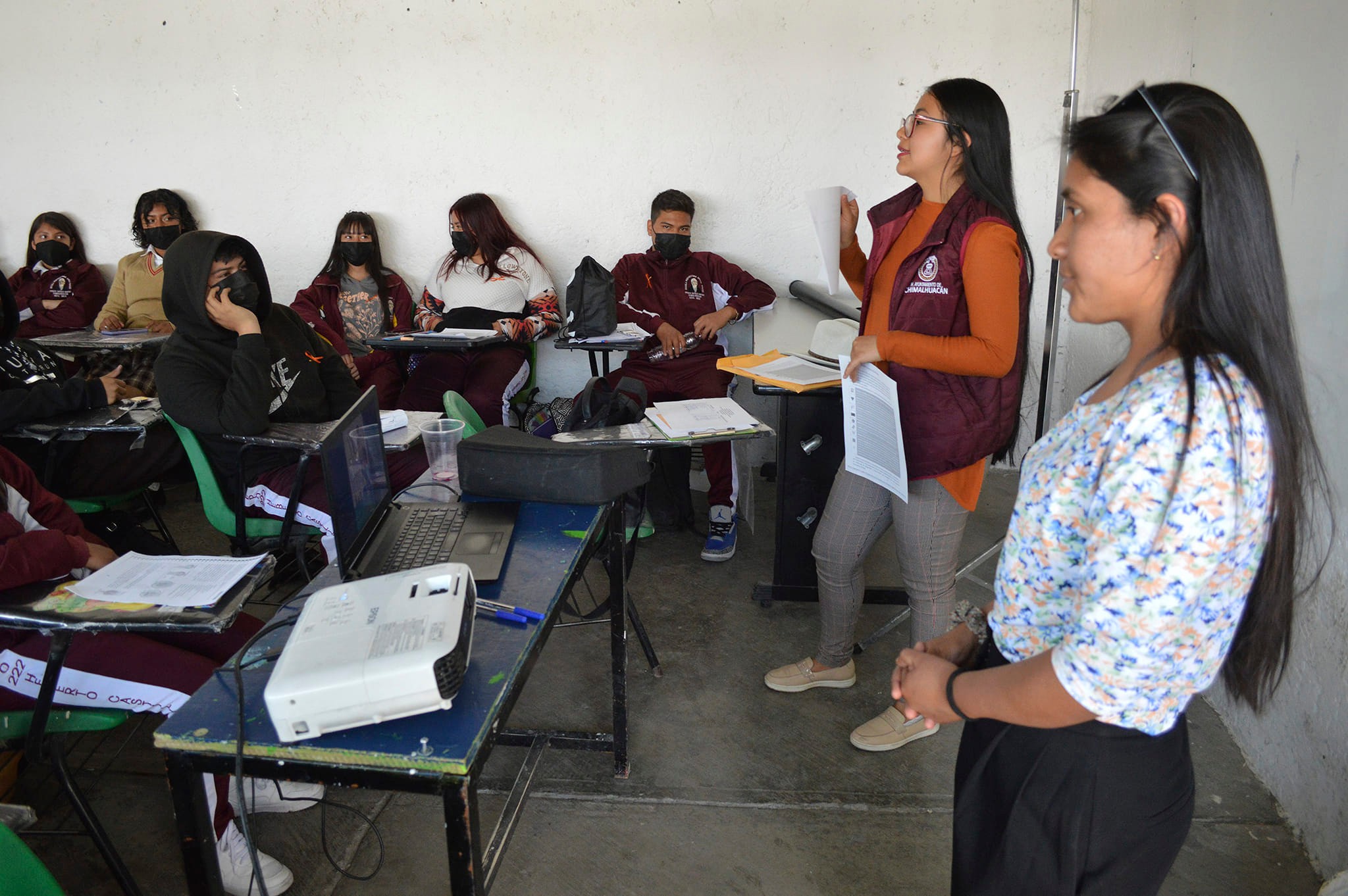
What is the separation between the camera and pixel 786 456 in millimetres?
2723

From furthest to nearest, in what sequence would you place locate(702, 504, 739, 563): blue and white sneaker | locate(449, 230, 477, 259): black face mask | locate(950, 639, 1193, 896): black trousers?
1. locate(449, 230, 477, 259): black face mask
2. locate(702, 504, 739, 563): blue and white sneaker
3. locate(950, 639, 1193, 896): black trousers

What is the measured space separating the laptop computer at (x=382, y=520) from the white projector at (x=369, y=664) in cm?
23

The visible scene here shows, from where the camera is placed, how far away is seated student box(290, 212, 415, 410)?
414 cm

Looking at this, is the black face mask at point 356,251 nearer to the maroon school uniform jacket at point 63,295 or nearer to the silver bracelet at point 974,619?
the maroon school uniform jacket at point 63,295

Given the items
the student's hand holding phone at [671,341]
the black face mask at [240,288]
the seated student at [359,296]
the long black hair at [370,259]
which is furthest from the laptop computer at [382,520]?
the long black hair at [370,259]

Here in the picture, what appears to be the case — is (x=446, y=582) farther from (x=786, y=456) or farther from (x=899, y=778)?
(x=786, y=456)

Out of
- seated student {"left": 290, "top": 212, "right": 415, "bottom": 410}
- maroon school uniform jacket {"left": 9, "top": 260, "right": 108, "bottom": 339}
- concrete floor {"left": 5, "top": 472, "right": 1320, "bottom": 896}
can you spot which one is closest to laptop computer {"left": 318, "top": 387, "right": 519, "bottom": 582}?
concrete floor {"left": 5, "top": 472, "right": 1320, "bottom": 896}

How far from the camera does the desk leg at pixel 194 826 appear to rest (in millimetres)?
997

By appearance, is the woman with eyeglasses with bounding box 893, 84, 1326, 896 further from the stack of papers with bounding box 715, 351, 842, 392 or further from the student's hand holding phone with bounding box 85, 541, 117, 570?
the student's hand holding phone with bounding box 85, 541, 117, 570

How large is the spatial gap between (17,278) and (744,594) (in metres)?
4.14

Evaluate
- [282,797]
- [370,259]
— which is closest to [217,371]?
[282,797]

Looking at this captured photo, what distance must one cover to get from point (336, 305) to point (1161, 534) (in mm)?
4107

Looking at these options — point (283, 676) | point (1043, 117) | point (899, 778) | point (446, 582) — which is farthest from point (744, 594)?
point (1043, 117)

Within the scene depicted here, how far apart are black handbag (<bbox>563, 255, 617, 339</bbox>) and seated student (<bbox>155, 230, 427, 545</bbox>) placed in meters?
1.23
